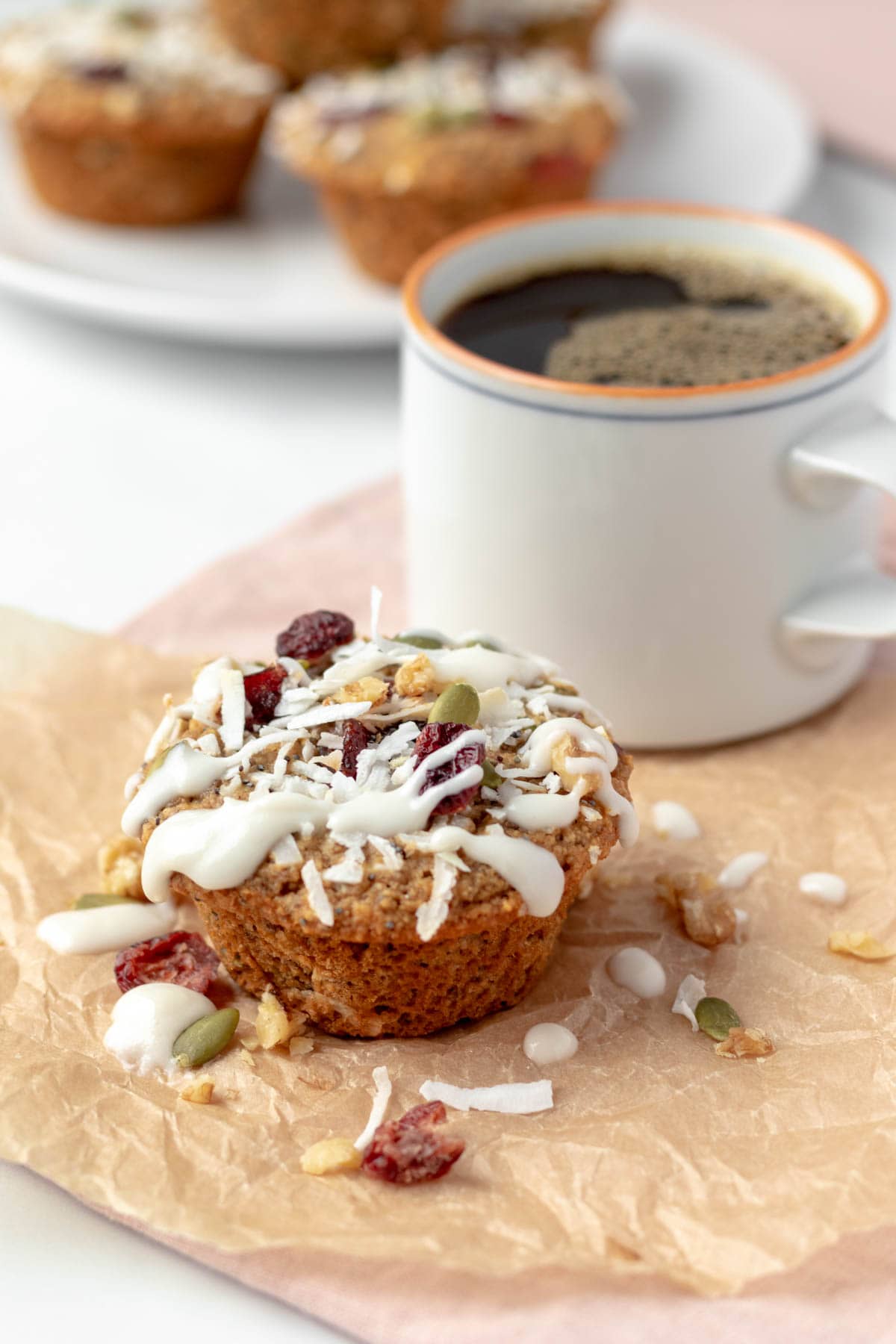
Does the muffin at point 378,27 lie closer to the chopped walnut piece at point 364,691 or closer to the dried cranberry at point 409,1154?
the chopped walnut piece at point 364,691

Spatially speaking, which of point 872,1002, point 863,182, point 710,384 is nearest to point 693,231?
Result: point 710,384

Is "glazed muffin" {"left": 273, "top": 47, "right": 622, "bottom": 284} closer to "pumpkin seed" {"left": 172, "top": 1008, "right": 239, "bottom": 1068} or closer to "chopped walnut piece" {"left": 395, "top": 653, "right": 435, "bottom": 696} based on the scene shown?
"chopped walnut piece" {"left": 395, "top": 653, "right": 435, "bottom": 696}

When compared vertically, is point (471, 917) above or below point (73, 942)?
above

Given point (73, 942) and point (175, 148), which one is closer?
point (73, 942)

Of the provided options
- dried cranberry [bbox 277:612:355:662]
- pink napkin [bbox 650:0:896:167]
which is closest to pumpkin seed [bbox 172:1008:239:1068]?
dried cranberry [bbox 277:612:355:662]

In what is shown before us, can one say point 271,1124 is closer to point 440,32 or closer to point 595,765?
point 595,765
